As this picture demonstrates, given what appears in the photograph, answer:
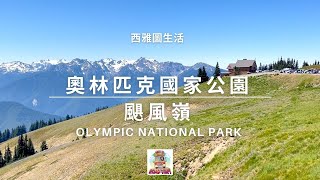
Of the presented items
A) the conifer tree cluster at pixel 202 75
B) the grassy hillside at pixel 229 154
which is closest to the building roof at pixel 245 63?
the conifer tree cluster at pixel 202 75

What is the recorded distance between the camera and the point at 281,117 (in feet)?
150

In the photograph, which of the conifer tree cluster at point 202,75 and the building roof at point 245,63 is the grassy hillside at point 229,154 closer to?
the conifer tree cluster at point 202,75

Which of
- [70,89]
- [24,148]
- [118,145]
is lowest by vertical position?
[24,148]

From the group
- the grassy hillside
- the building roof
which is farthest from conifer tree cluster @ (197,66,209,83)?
the grassy hillside

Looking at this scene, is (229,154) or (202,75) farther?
(202,75)

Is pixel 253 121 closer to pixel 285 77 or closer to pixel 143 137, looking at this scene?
pixel 143 137

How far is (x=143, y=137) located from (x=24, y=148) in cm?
11591

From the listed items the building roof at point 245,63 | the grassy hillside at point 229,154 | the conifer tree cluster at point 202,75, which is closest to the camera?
the grassy hillside at point 229,154

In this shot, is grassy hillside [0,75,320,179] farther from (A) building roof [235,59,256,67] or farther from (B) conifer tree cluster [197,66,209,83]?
(A) building roof [235,59,256,67]

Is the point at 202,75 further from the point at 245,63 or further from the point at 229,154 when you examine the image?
the point at 229,154

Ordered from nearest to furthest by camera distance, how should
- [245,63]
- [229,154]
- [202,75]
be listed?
[229,154], [202,75], [245,63]

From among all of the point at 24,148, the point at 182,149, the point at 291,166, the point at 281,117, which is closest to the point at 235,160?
the point at 291,166

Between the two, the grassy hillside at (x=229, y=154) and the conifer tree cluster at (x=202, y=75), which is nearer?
the grassy hillside at (x=229, y=154)

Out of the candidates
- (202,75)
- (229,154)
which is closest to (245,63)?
(202,75)
